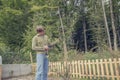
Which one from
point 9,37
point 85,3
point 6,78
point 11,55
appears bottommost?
point 6,78

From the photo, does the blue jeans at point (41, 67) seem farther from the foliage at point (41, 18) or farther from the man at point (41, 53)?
the foliage at point (41, 18)

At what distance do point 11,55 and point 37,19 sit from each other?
25.1 feet

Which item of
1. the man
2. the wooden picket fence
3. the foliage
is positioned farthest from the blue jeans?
the foliage

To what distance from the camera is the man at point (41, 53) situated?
246 inches

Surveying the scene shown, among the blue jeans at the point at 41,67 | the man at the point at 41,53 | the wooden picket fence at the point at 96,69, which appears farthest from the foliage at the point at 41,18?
the blue jeans at the point at 41,67

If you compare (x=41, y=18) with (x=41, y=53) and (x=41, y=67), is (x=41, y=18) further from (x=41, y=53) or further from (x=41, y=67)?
(x=41, y=67)

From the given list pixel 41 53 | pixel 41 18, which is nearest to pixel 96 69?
pixel 41 53

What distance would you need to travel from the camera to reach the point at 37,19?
22016mm

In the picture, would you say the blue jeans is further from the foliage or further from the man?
the foliage

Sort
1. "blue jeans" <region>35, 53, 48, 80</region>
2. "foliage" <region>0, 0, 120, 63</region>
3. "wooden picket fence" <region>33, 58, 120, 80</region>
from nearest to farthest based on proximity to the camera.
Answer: "blue jeans" <region>35, 53, 48, 80</region> < "wooden picket fence" <region>33, 58, 120, 80</region> < "foliage" <region>0, 0, 120, 63</region>

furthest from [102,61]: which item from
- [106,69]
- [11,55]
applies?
[11,55]

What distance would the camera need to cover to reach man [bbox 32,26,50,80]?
20.5 ft

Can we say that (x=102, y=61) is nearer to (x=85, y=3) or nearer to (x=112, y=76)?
(x=112, y=76)

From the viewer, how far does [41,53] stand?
6355 mm
